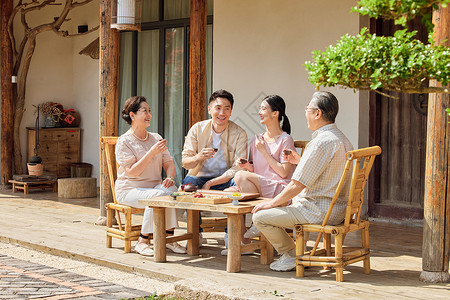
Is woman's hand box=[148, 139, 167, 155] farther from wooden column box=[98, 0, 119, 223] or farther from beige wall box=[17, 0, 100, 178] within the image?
beige wall box=[17, 0, 100, 178]

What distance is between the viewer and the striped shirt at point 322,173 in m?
4.50

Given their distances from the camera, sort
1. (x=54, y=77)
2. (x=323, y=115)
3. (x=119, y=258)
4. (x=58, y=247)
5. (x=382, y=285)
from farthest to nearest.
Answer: (x=54, y=77)
(x=58, y=247)
(x=119, y=258)
(x=323, y=115)
(x=382, y=285)

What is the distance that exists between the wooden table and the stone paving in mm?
616

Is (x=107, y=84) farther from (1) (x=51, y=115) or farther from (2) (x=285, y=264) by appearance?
(1) (x=51, y=115)

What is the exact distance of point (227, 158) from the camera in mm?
5676

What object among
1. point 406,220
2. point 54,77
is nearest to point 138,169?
point 406,220

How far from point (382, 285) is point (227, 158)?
182 cm

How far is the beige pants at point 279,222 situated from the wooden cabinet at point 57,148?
22.2 ft

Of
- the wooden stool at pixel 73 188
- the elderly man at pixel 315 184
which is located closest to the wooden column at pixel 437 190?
the elderly man at pixel 315 184

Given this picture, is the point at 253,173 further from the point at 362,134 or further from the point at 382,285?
the point at 362,134

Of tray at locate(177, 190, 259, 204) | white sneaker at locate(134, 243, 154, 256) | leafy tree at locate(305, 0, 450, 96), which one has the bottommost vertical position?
white sneaker at locate(134, 243, 154, 256)

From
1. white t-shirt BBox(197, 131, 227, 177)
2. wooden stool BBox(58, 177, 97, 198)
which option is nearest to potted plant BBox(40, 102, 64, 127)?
wooden stool BBox(58, 177, 97, 198)

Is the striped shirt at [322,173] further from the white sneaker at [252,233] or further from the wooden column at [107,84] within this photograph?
the wooden column at [107,84]

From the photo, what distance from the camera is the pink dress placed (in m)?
5.25
